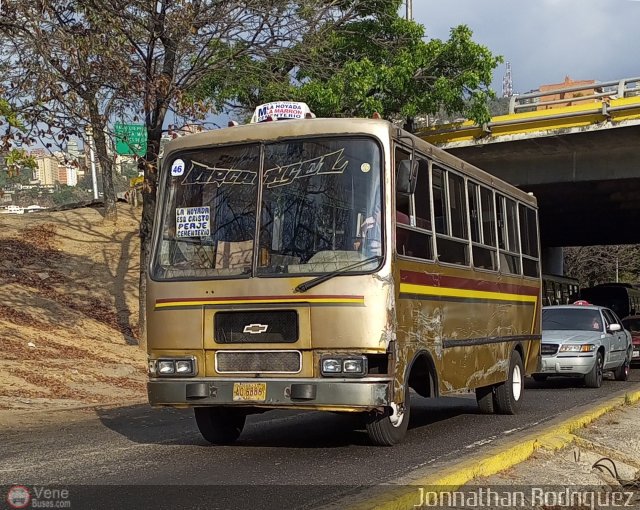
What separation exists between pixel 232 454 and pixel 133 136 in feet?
32.3

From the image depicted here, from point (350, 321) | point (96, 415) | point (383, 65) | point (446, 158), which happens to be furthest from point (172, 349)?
point (383, 65)

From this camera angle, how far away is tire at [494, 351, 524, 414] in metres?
13.1

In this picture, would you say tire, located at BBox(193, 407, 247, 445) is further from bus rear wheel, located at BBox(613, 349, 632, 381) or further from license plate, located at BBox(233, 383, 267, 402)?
bus rear wheel, located at BBox(613, 349, 632, 381)

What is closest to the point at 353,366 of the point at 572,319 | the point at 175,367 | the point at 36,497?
the point at 175,367

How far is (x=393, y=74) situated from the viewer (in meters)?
25.1

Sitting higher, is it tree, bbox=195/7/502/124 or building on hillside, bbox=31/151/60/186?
tree, bbox=195/7/502/124

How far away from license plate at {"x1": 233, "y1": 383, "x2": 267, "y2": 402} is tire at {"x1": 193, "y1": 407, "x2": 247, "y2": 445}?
3.76ft

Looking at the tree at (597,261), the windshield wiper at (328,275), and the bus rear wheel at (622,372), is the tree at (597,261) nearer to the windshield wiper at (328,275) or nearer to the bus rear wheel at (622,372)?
the bus rear wheel at (622,372)

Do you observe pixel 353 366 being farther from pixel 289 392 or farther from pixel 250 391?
pixel 250 391

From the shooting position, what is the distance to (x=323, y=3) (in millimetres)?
20328

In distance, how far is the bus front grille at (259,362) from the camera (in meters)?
8.85

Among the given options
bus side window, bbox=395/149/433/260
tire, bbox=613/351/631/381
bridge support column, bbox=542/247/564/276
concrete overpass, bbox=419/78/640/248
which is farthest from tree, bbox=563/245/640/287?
bus side window, bbox=395/149/433/260

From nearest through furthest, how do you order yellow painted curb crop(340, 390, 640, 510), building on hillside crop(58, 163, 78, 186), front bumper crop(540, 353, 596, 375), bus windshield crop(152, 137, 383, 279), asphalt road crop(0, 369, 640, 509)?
yellow painted curb crop(340, 390, 640, 510), asphalt road crop(0, 369, 640, 509), bus windshield crop(152, 137, 383, 279), building on hillside crop(58, 163, 78, 186), front bumper crop(540, 353, 596, 375)

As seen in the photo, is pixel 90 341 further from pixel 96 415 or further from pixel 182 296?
pixel 182 296
